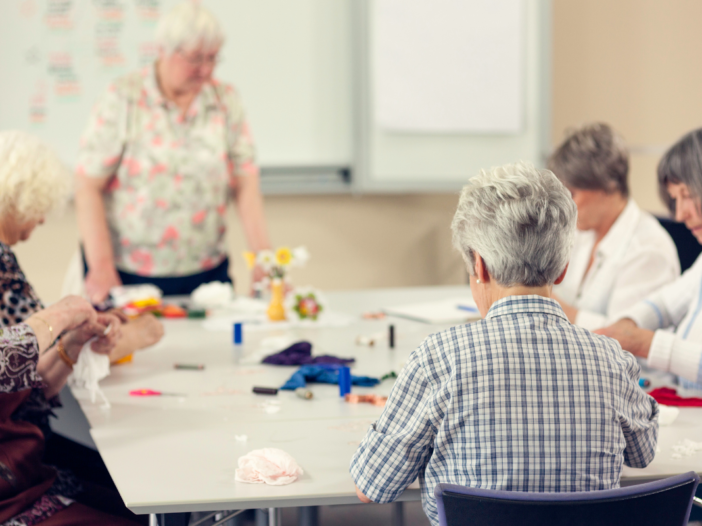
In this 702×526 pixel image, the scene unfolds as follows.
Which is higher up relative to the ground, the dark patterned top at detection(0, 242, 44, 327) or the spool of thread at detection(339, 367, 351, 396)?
the dark patterned top at detection(0, 242, 44, 327)

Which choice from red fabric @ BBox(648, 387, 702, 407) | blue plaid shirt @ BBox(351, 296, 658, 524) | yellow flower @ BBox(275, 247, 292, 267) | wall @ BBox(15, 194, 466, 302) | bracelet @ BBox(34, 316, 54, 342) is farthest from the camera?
wall @ BBox(15, 194, 466, 302)

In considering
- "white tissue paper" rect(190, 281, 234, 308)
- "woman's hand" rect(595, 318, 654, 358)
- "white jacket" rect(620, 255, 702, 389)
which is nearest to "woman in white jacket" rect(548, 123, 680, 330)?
"white jacket" rect(620, 255, 702, 389)

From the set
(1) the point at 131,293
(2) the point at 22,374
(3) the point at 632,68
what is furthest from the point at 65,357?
(3) the point at 632,68

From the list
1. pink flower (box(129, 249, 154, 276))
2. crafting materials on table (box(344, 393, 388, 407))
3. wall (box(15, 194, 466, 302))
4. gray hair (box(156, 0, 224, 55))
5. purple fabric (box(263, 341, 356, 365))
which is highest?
gray hair (box(156, 0, 224, 55))

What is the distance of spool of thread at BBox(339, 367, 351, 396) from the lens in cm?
168

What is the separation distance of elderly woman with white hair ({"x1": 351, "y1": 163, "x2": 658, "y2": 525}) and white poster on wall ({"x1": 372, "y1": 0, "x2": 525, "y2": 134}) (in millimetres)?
3219

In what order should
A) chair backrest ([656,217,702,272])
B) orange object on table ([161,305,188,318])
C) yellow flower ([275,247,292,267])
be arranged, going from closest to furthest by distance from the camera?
yellow flower ([275,247,292,267]), orange object on table ([161,305,188,318]), chair backrest ([656,217,702,272])

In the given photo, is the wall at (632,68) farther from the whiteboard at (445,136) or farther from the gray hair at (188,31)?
the gray hair at (188,31)

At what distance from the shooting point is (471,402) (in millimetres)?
1034

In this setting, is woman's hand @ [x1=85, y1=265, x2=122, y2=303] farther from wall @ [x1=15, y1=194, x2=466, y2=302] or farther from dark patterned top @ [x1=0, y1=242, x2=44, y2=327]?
wall @ [x1=15, y1=194, x2=466, y2=302]

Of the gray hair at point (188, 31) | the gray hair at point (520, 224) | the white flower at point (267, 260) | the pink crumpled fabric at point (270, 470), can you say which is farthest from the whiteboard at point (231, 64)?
the gray hair at point (520, 224)

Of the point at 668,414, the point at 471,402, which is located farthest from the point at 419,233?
the point at 471,402

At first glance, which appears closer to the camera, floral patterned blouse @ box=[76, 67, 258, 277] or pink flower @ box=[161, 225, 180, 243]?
floral patterned blouse @ box=[76, 67, 258, 277]

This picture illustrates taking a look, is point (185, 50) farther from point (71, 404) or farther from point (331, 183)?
point (331, 183)
